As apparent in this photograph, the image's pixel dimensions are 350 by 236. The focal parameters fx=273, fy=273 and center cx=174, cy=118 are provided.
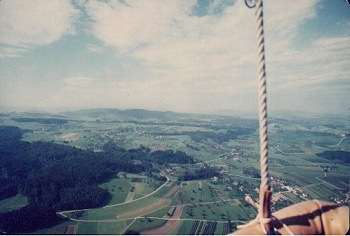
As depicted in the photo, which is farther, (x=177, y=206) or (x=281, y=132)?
(x=281, y=132)

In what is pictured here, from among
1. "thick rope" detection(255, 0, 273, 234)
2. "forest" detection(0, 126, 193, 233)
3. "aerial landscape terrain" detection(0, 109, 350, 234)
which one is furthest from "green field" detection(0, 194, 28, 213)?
"thick rope" detection(255, 0, 273, 234)

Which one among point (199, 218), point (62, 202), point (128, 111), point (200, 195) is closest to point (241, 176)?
point (200, 195)

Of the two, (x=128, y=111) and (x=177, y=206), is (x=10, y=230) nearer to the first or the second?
(x=177, y=206)

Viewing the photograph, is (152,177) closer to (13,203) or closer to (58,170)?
(58,170)

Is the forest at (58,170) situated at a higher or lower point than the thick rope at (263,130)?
lower

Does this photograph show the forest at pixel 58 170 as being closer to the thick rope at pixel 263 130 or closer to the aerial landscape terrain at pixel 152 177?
the aerial landscape terrain at pixel 152 177

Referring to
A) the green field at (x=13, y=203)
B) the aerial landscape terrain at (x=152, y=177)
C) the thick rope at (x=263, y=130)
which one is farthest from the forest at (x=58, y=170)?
the thick rope at (x=263, y=130)
